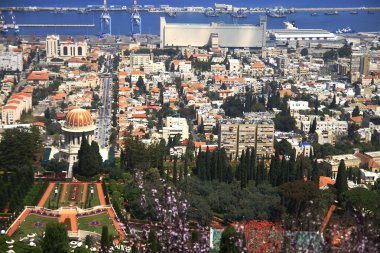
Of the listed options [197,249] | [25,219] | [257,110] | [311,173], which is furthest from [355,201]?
[257,110]

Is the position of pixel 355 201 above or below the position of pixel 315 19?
below

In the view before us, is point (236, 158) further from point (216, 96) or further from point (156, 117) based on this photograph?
point (216, 96)

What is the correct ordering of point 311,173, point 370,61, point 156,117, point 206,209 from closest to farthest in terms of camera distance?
point 206,209
point 311,173
point 156,117
point 370,61

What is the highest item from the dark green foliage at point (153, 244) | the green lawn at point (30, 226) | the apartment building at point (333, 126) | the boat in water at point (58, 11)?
the boat in water at point (58, 11)

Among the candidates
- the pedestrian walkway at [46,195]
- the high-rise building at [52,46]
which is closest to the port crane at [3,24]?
the high-rise building at [52,46]

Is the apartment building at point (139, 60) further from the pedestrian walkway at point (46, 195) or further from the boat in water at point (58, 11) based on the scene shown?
the boat in water at point (58, 11)
